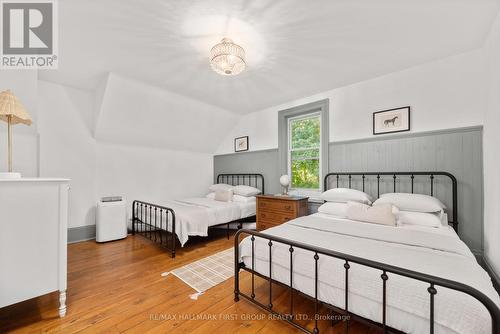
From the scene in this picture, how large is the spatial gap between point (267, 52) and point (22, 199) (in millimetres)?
2734

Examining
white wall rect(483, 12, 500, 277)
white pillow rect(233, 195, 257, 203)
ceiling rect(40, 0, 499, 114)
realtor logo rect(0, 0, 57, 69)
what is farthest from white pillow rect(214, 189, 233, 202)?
white wall rect(483, 12, 500, 277)

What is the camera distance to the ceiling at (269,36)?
1801 mm

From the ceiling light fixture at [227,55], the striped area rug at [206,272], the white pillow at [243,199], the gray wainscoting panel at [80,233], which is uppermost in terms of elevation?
the ceiling light fixture at [227,55]

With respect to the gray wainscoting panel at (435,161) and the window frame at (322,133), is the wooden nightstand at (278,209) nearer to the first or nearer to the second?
the window frame at (322,133)

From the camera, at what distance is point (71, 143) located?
3.58m

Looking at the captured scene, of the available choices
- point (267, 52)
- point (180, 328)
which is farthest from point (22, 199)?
point (267, 52)

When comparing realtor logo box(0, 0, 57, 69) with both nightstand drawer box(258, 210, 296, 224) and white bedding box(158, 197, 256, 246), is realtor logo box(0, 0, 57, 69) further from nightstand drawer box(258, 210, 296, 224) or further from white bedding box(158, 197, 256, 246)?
nightstand drawer box(258, 210, 296, 224)

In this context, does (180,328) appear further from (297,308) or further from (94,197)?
(94,197)

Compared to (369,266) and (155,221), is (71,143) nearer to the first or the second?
(155,221)

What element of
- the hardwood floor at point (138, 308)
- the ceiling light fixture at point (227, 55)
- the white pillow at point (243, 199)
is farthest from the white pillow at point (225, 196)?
the ceiling light fixture at point (227, 55)

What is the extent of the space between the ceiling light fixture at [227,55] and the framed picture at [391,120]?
7.15 ft

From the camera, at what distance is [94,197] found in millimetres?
3801

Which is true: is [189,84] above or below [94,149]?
above

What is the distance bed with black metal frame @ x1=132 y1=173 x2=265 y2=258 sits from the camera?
10.5 ft
